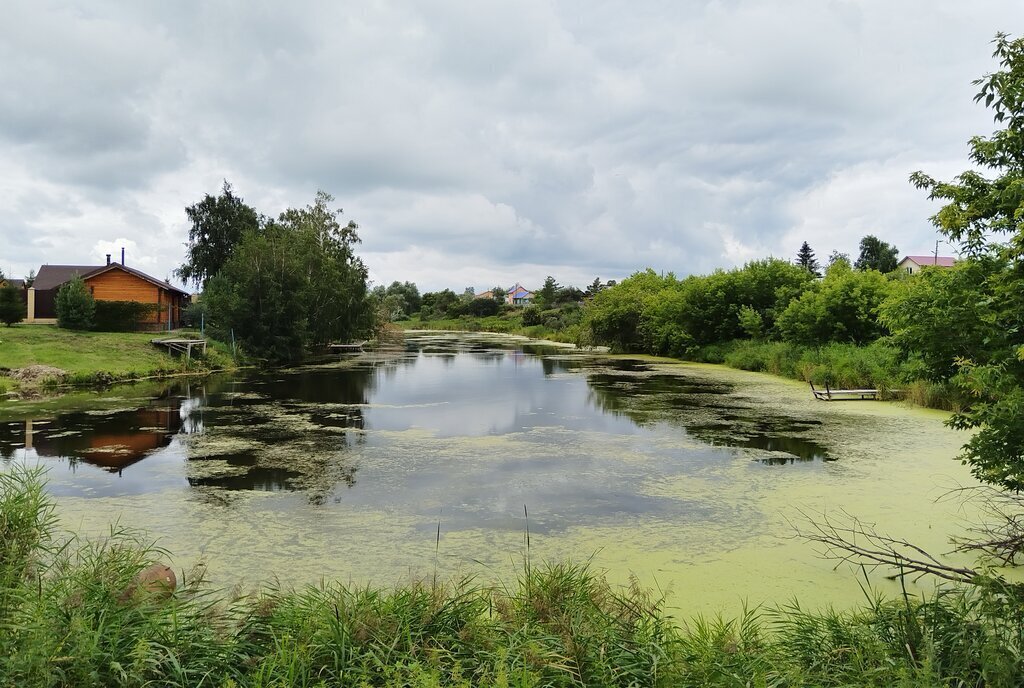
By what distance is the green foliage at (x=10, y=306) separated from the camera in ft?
71.7

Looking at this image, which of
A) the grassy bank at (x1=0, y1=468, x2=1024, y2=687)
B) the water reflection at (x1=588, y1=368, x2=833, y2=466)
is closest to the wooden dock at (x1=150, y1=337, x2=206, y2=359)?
the water reflection at (x1=588, y1=368, x2=833, y2=466)

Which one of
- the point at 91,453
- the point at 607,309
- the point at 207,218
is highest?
the point at 207,218

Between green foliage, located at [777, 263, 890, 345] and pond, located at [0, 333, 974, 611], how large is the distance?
5.62 m

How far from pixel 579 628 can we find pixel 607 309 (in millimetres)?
29619

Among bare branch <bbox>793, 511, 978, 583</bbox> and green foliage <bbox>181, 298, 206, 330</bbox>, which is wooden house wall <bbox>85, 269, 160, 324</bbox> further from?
bare branch <bbox>793, 511, 978, 583</bbox>

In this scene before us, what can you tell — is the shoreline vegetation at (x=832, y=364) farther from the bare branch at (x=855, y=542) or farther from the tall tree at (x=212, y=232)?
the tall tree at (x=212, y=232)

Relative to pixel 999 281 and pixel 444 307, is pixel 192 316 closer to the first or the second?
pixel 999 281

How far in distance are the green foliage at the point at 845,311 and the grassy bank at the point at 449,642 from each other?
16.8 meters

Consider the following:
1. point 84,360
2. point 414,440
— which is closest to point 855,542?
point 414,440

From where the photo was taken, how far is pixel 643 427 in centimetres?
1055

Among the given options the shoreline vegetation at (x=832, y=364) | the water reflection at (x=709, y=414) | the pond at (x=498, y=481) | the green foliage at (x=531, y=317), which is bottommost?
the pond at (x=498, y=481)

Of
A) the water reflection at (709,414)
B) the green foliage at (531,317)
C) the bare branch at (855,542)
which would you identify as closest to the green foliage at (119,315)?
the water reflection at (709,414)

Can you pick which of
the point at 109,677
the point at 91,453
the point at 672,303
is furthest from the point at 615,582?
the point at 672,303

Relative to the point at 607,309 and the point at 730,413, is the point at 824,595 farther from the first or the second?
the point at 607,309
